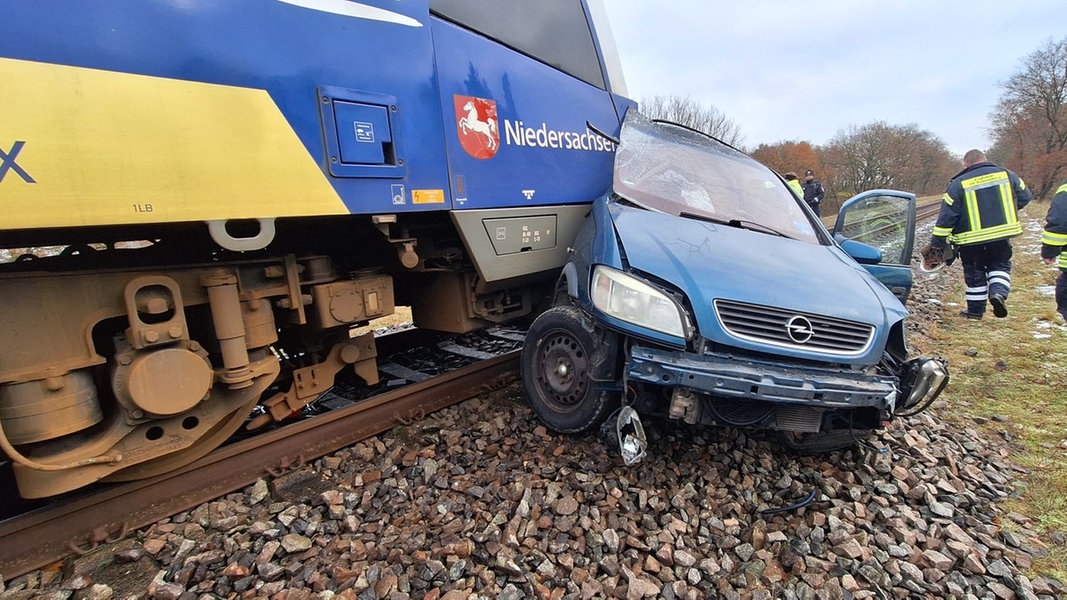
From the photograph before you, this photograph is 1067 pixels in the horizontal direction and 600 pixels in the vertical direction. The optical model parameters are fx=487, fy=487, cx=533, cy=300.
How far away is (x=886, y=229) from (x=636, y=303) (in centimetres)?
389

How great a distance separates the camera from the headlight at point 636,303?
2.56 meters

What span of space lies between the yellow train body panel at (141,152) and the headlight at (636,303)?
162 centimetres

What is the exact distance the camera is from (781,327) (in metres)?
2.56

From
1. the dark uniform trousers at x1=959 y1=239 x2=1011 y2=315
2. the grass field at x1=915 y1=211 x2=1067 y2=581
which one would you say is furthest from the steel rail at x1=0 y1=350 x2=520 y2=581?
the dark uniform trousers at x1=959 y1=239 x2=1011 y2=315

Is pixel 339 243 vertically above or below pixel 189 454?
above

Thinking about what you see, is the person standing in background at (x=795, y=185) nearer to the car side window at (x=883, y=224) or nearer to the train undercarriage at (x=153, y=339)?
the car side window at (x=883, y=224)

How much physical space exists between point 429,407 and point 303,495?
3.51 ft

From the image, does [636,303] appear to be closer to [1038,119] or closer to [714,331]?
[714,331]

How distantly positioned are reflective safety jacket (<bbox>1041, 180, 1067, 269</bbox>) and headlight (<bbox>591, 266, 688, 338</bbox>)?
564cm

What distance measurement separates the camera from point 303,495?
278 cm

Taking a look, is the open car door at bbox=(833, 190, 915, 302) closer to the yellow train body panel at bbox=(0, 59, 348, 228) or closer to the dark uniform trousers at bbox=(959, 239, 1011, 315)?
the dark uniform trousers at bbox=(959, 239, 1011, 315)

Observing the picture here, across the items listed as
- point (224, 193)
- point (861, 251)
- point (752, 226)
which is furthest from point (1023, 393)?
point (224, 193)

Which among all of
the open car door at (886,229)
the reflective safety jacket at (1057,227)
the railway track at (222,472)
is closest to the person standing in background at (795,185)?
the open car door at (886,229)

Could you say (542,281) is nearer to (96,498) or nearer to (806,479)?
(806,479)
